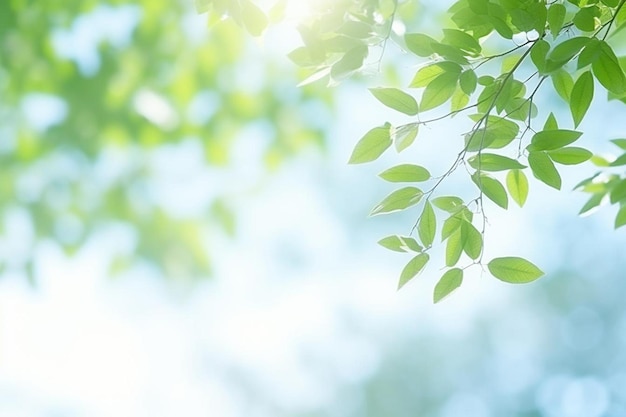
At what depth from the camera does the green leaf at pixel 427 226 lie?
2.73 ft

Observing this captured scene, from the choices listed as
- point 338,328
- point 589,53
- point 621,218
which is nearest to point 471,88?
point 589,53

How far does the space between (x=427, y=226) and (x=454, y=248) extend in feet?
0.11

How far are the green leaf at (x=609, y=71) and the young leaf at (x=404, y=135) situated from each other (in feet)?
0.59

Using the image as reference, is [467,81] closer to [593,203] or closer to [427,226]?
[427,226]

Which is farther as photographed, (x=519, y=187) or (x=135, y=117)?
(x=135, y=117)

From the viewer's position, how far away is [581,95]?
0.79 metres

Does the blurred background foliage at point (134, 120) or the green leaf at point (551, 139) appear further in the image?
the blurred background foliage at point (134, 120)

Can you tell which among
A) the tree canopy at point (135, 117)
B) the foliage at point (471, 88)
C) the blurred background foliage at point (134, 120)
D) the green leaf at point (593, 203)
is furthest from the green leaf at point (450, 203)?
the blurred background foliage at point (134, 120)

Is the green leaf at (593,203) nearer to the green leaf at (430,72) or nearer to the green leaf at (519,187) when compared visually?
the green leaf at (519,187)

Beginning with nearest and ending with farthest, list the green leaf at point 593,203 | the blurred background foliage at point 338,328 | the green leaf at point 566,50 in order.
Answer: the green leaf at point 566,50, the green leaf at point 593,203, the blurred background foliage at point 338,328

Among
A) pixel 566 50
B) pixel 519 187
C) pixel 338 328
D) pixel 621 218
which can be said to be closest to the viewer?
pixel 566 50

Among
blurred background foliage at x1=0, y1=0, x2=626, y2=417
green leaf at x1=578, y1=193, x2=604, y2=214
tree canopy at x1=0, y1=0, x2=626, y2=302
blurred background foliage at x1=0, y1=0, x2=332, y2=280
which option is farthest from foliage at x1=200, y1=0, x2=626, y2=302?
blurred background foliage at x1=0, y1=0, x2=626, y2=417

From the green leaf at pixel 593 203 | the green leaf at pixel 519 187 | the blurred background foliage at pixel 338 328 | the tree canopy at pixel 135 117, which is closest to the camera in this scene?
the green leaf at pixel 519 187

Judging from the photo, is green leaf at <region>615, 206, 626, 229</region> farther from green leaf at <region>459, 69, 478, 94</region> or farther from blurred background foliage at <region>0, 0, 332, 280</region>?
blurred background foliage at <region>0, 0, 332, 280</region>
